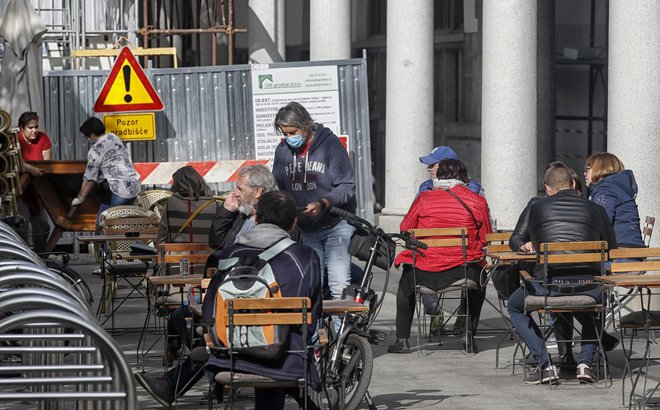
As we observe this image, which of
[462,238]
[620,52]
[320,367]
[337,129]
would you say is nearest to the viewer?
[320,367]

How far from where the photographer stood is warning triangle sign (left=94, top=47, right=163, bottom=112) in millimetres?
18016

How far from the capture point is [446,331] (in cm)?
1336

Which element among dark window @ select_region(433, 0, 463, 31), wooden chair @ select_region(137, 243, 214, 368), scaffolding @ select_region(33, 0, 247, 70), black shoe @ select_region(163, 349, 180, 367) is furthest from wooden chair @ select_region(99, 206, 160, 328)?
dark window @ select_region(433, 0, 463, 31)

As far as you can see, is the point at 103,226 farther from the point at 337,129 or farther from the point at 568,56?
the point at 568,56

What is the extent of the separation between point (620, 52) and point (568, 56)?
37.5ft

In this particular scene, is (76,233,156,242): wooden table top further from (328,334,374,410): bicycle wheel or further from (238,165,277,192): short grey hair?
(328,334,374,410): bicycle wheel

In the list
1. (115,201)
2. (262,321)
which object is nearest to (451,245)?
(262,321)

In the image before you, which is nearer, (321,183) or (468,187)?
(321,183)

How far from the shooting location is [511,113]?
17203 mm

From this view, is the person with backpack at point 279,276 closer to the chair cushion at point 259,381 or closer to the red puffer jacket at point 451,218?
the chair cushion at point 259,381

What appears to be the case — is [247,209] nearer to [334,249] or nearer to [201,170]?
[334,249]

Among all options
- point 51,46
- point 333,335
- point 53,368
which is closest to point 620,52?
point 333,335

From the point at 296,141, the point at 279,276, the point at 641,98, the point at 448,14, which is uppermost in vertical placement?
the point at 448,14

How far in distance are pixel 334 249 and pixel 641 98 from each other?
4.12m
